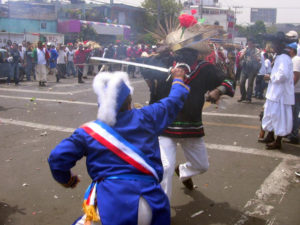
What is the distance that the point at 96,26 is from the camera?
3262 centimetres

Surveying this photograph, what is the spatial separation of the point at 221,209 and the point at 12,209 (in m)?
2.39

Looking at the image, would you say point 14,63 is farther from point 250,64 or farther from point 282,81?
point 282,81

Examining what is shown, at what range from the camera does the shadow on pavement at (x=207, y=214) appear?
12.2 ft

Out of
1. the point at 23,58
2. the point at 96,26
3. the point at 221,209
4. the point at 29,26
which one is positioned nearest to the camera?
the point at 221,209

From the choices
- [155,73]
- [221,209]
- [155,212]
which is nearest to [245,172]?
[221,209]

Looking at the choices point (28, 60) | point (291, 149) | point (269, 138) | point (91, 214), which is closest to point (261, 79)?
point (269, 138)

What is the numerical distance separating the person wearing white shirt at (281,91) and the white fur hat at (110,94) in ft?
13.2

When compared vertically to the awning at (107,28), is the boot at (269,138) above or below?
below

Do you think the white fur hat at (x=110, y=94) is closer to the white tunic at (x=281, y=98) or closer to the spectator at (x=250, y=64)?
the white tunic at (x=281, y=98)

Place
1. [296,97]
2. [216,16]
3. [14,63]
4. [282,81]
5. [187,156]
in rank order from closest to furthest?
[187,156]
[282,81]
[296,97]
[14,63]
[216,16]

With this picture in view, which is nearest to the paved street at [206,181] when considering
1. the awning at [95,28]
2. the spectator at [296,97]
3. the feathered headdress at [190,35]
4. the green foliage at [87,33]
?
the spectator at [296,97]

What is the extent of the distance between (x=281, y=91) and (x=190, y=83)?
2.73m

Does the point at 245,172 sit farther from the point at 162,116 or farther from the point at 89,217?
the point at 89,217

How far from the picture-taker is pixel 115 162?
2.21 m
